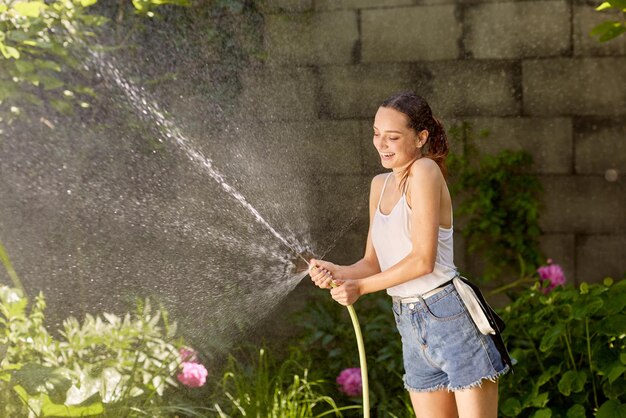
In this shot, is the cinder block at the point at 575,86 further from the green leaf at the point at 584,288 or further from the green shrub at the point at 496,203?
the green leaf at the point at 584,288

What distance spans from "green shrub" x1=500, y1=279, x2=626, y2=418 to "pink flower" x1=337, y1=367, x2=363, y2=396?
1.82 ft

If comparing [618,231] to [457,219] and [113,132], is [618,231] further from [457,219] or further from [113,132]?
[113,132]

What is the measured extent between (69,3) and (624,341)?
235 cm

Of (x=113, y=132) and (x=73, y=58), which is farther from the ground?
(x=73, y=58)

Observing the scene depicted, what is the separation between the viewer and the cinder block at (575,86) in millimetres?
4262

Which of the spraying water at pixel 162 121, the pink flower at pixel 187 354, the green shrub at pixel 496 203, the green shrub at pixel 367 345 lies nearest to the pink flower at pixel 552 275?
the green shrub at pixel 496 203

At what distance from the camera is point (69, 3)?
3859 millimetres

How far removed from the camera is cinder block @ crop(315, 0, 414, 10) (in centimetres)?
441

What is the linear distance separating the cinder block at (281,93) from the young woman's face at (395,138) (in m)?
2.05

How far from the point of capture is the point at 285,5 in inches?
177

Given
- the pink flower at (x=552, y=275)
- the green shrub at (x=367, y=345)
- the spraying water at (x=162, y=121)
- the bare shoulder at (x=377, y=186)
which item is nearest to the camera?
the bare shoulder at (x=377, y=186)

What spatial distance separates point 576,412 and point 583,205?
55.4 inches

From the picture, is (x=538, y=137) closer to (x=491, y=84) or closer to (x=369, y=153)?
(x=491, y=84)

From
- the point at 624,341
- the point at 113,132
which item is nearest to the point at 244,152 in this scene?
the point at 113,132
